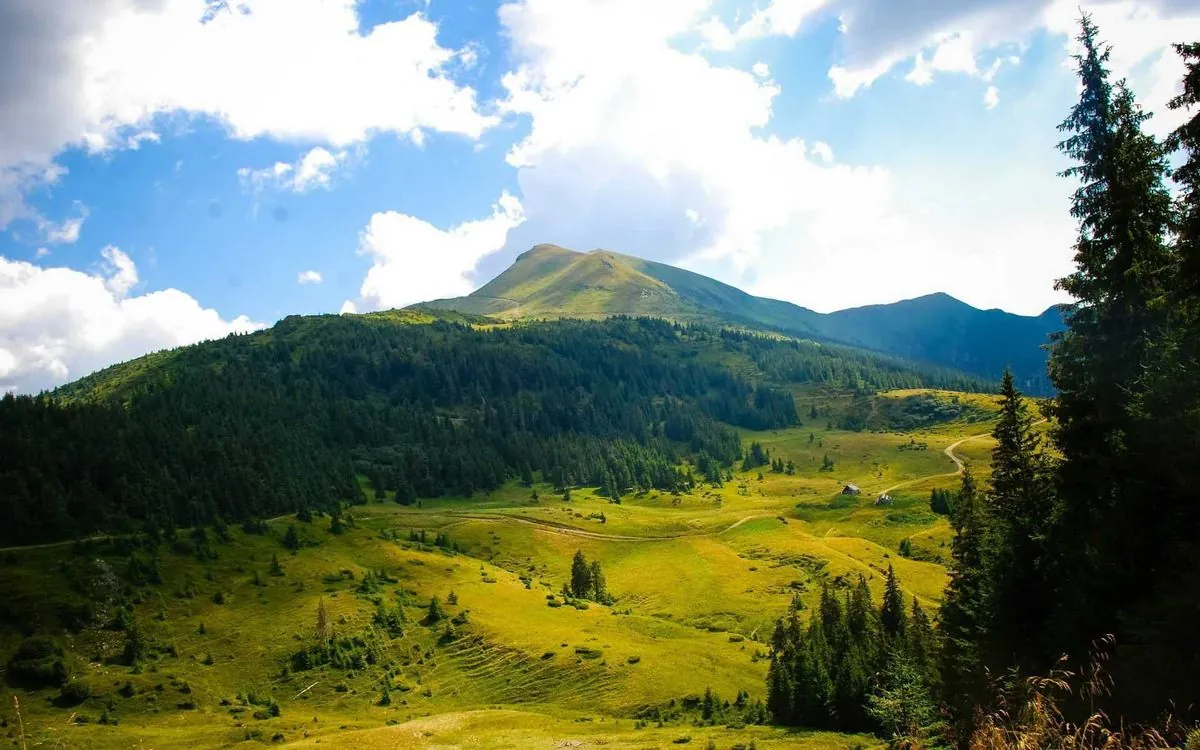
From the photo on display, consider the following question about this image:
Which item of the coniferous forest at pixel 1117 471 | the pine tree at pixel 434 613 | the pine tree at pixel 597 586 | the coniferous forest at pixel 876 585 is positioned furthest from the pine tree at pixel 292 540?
the coniferous forest at pixel 1117 471

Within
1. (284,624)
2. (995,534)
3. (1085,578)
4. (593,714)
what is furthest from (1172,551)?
(284,624)

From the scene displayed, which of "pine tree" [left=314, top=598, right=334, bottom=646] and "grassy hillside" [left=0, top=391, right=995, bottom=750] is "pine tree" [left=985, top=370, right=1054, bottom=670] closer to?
"grassy hillside" [left=0, top=391, right=995, bottom=750]

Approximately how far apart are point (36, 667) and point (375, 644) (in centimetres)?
4514

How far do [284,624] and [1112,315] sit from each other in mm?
127486

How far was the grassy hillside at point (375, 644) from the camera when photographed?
8238cm

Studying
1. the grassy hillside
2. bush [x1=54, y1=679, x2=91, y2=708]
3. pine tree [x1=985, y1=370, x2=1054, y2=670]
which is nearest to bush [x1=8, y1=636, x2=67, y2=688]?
the grassy hillside

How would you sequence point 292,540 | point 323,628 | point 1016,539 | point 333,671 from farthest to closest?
point 292,540 → point 323,628 → point 333,671 → point 1016,539

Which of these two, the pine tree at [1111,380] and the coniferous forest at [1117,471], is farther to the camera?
the pine tree at [1111,380]

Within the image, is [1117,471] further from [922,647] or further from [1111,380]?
[922,647]

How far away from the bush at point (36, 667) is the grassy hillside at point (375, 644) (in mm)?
1311

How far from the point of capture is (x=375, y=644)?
11831 cm

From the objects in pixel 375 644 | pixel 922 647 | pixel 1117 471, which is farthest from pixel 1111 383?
pixel 375 644

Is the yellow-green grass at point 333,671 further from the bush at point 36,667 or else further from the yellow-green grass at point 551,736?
the yellow-green grass at point 551,736

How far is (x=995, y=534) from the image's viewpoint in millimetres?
48094
